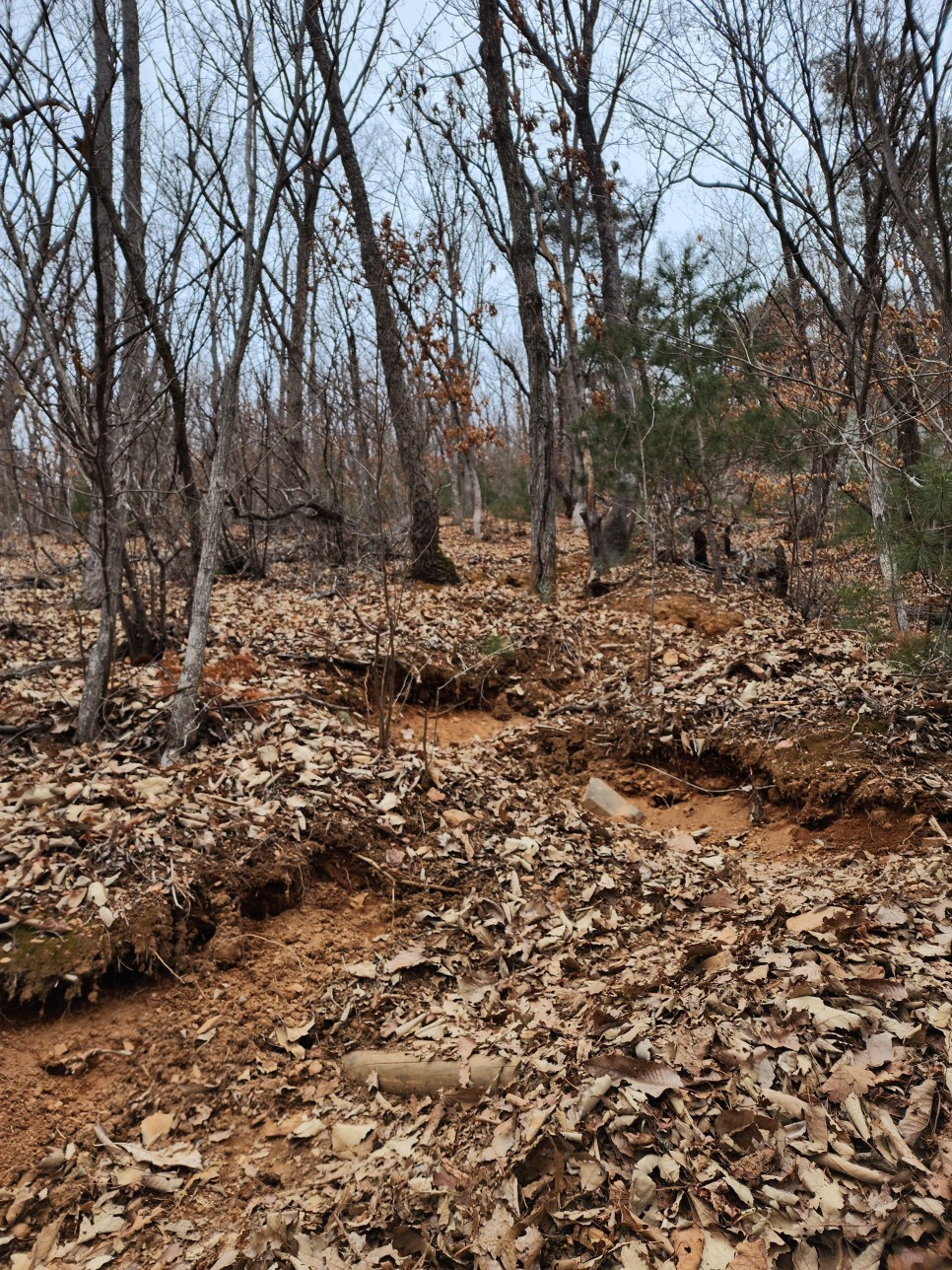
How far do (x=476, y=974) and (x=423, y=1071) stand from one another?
559mm

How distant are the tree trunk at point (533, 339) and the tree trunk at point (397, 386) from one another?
3.68 ft

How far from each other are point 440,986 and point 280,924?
0.75 m

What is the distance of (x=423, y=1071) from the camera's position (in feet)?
8.27

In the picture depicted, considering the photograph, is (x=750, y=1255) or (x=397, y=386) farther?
(x=397, y=386)

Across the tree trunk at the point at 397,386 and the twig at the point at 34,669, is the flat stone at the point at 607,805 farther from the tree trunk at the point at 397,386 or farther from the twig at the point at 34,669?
the tree trunk at the point at 397,386

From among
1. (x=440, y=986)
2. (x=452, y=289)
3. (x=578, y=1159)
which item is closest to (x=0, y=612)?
(x=440, y=986)

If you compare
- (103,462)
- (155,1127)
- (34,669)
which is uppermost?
(103,462)

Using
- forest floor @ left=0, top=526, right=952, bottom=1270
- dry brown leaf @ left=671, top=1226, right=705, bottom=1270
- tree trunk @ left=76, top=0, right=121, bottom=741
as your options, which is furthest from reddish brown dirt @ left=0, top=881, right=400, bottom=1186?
tree trunk @ left=76, top=0, right=121, bottom=741

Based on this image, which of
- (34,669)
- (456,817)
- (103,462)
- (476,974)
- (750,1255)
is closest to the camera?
(750,1255)

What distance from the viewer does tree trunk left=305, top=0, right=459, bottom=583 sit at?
777cm

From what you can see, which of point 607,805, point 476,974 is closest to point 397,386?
point 607,805

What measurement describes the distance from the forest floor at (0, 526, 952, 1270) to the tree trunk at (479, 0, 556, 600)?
9.01 feet

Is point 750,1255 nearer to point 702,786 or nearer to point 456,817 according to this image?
point 456,817

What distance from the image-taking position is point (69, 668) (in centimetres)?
480
